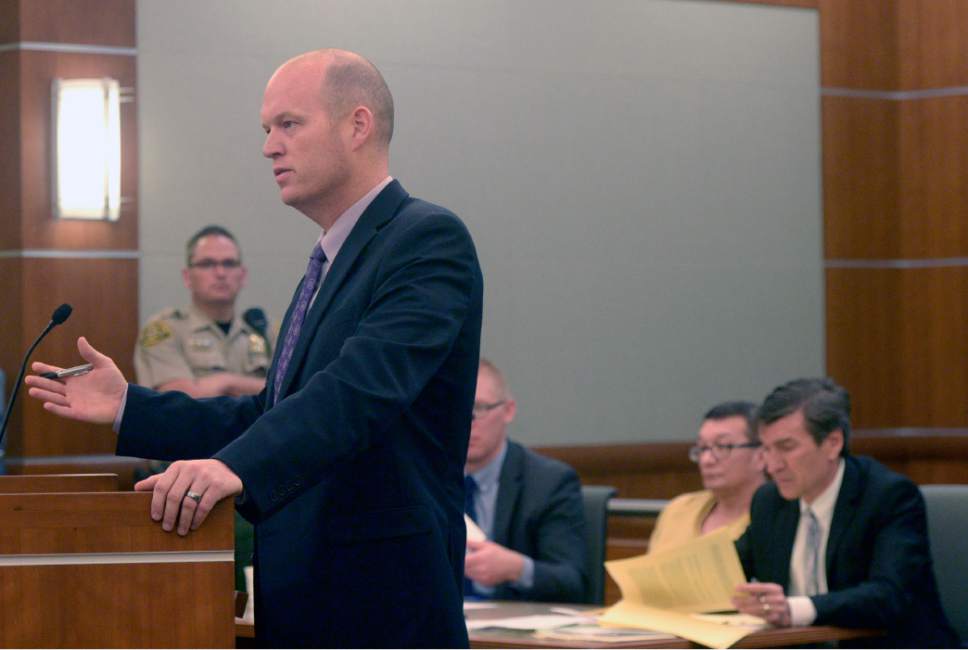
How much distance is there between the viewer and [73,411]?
2.41 m

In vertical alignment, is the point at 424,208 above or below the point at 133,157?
below

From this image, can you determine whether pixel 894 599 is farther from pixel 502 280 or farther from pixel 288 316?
pixel 502 280

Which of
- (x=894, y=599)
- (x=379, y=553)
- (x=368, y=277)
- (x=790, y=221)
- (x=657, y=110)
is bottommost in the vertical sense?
(x=894, y=599)

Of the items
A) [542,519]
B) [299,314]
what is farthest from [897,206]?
[299,314]

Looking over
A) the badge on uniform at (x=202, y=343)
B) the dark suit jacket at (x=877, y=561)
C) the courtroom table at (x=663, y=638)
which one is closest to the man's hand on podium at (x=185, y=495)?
the courtroom table at (x=663, y=638)

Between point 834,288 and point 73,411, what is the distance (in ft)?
24.0

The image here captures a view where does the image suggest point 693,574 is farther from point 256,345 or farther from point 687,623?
point 256,345

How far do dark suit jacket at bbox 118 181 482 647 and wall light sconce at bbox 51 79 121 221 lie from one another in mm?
4833

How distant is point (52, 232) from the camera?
7078 millimetres

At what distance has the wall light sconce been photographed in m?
7.02

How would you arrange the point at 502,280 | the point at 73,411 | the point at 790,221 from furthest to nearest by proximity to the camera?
the point at 790,221 → the point at 502,280 → the point at 73,411

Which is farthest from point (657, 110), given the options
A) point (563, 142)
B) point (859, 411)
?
point (859, 411)

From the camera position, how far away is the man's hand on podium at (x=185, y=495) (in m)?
1.84

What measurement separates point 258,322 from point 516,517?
6.73ft
